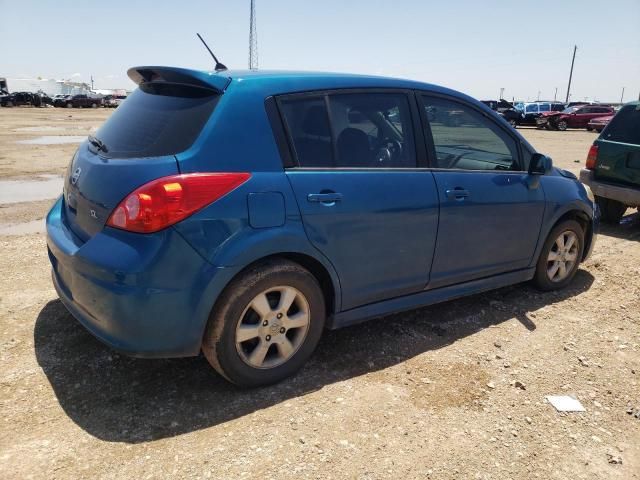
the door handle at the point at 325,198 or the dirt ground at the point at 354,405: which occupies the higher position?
the door handle at the point at 325,198

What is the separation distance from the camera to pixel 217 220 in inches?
100

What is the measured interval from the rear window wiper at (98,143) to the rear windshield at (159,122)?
2cm

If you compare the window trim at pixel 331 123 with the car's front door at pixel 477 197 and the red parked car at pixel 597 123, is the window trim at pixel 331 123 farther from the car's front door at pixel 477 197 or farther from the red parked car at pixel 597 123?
the red parked car at pixel 597 123

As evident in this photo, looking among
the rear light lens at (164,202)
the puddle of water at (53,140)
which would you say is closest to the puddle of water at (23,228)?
the rear light lens at (164,202)

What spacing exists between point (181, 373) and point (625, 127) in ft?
21.8

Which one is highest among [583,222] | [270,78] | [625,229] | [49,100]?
[270,78]

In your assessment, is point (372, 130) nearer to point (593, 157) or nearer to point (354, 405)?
point (354, 405)

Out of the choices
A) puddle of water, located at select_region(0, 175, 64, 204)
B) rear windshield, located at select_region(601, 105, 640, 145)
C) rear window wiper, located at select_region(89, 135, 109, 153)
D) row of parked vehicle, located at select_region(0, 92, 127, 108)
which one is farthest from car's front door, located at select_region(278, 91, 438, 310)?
row of parked vehicle, located at select_region(0, 92, 127, 108)

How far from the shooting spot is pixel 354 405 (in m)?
2.86

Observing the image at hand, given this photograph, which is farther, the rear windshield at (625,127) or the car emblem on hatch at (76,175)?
the rear windshield at (625,127)

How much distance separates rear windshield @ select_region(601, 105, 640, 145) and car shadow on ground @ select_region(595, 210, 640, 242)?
1215 mm

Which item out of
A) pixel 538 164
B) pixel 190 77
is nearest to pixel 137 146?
pixel 190 77

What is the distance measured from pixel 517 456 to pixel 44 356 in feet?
9.21

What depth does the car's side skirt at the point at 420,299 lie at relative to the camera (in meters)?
3.21
